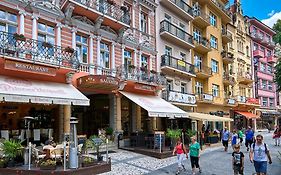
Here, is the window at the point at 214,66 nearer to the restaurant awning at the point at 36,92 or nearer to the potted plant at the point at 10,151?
the restaurant awning at the point at 36,92

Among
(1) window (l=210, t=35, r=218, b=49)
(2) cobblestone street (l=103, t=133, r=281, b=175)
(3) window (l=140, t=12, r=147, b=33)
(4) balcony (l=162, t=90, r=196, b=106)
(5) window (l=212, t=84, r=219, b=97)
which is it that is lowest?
(2) cobblestone street (l=103, t=133, r=281, b=175)

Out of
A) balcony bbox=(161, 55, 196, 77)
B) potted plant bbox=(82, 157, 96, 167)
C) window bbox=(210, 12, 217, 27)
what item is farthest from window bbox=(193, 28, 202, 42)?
potted plant bbox=(82, 157, 96, 167)

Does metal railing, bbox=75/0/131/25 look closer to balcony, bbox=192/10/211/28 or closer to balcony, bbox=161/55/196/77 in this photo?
balcony, bbox=161/55/196/77

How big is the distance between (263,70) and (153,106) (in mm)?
39398

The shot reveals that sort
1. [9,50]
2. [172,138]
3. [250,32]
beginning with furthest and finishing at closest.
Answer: [250,32] → [172,138] → [9,50]

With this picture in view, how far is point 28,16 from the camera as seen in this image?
51.5 feet

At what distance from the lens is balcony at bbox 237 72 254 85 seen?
44.4m

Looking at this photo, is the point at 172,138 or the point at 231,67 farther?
the point at 231,67

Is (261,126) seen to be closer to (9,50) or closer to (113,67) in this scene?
(113,67)

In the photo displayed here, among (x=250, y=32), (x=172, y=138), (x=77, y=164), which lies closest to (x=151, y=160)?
(x=172, y=138)

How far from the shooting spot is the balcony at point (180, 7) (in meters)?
27.7

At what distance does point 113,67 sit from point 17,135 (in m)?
7.63

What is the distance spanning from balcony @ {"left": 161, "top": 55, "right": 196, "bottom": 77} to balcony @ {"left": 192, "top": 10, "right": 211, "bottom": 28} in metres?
5.94

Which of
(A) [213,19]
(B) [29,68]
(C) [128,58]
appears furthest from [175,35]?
(B) [29,68]
